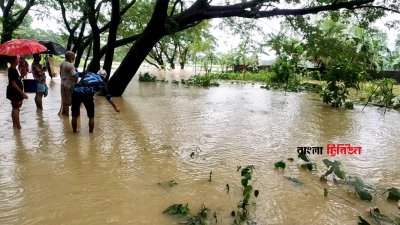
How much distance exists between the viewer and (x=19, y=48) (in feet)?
23.0

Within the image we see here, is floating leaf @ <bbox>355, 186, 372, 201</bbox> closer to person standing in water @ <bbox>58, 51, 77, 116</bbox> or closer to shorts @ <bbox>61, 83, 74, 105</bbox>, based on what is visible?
person standing in water @ <bbox>58, 51, 77, 116</bbox>

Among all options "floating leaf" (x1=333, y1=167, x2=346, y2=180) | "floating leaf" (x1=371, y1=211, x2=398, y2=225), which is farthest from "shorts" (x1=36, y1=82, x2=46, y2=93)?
"floating leaf" (x1=371, y1=211, x2=398, y2=225)

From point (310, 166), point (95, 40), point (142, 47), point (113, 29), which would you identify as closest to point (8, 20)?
point (95, 40)

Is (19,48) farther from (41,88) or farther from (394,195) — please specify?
(394,195)

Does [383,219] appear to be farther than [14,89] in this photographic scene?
No

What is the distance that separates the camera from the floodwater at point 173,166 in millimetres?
3371

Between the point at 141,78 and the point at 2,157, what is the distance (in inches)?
653

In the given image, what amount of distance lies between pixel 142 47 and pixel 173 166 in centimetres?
746

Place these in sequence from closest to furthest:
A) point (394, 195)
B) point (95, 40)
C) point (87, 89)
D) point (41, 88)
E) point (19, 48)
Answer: point (394, 195) < point (87, 89) < point (19, 48) < point (41, 88) < point (95, 40)

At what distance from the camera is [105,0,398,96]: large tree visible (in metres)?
9.61

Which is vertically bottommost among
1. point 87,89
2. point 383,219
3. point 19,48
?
point 383,219

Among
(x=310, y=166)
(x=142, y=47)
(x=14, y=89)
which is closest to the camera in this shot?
(x=310, y=166)

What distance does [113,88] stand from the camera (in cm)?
1224

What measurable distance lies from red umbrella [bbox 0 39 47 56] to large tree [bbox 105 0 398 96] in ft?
14.3
